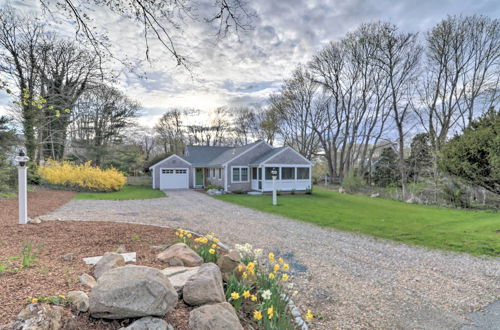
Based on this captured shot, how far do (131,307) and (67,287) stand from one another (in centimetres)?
101

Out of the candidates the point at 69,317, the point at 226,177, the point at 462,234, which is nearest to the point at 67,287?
the point at 69,317

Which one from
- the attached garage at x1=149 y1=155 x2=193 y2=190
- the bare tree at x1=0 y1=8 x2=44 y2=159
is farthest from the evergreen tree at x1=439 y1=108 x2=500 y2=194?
the attached garage at x1=149 y1=155 x2=193 y2=190

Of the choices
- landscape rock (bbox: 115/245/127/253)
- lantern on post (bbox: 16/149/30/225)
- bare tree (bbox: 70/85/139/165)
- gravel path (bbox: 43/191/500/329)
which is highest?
bare tree (bbox: 70/85/139/165)

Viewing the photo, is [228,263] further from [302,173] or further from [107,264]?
[302,173]

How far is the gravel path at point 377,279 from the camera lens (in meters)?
2.96

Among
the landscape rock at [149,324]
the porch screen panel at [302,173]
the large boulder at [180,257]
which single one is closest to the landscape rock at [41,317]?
the landscape rock at [149,324]

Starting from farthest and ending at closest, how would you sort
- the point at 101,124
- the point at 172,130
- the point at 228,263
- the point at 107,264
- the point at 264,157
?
the point at 172,130
the point at 101,124
the point at 264,157
the point at 228,263
the point at 107,264

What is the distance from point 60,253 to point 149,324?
2615 millimetres

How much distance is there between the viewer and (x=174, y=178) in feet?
68.7

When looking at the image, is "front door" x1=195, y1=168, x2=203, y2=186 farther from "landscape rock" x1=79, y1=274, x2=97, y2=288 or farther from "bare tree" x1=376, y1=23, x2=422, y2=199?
"landscape rock" x1=79, y1=274, x2=97, y2=288

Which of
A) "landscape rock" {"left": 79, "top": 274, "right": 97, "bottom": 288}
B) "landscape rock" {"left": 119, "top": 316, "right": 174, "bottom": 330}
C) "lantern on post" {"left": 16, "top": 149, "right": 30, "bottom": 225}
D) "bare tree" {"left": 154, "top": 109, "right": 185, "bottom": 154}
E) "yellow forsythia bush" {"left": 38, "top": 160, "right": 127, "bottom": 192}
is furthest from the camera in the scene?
"bare tree" {"left": 154, "top": 109, "right": 185, "bottom": 154}

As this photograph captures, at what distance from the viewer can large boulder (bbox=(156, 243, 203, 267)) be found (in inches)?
139

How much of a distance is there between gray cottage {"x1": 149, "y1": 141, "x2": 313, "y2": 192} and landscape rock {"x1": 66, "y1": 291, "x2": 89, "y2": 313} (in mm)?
15624

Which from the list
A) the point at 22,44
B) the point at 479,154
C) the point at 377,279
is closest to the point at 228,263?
the point at 377,279
